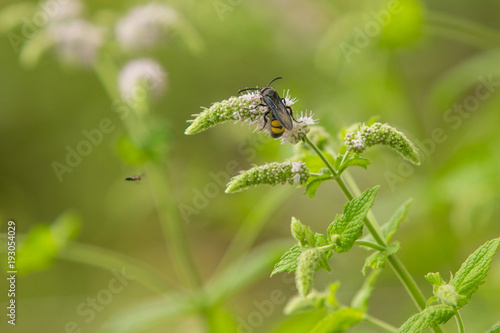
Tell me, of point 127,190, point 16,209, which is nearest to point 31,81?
point 16,209

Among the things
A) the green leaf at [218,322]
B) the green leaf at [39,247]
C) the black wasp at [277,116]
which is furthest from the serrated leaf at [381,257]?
the green leaf at [39,247]

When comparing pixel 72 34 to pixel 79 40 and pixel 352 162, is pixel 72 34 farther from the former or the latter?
pixel 352 162

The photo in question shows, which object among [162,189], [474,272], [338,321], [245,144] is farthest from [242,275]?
[245,144]

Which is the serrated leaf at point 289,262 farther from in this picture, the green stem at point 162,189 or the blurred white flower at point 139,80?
the green stem at point 162,189

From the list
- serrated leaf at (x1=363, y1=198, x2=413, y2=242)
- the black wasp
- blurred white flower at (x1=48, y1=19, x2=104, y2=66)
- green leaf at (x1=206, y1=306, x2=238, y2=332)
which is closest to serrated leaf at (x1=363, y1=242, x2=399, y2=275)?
serrated leaf at (x1=363, y1=198, x2=413, y2=242)

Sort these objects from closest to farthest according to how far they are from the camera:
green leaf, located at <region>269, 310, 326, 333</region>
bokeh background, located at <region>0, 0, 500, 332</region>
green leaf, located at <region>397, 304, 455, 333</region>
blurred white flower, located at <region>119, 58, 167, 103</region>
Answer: green leaf, located at <region>397, 304, 455, 333</region> < green leaf, located at <region>269, 310, 326, 333</region> < blurred white flower, located at <region>119, 58, 167, 103</region> < bokeh background, located at <region>0, 0, 500, 332</region>

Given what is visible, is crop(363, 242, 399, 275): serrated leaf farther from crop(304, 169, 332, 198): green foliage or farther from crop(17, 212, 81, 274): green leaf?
crop(17, 212, 81, 274): green leaf
